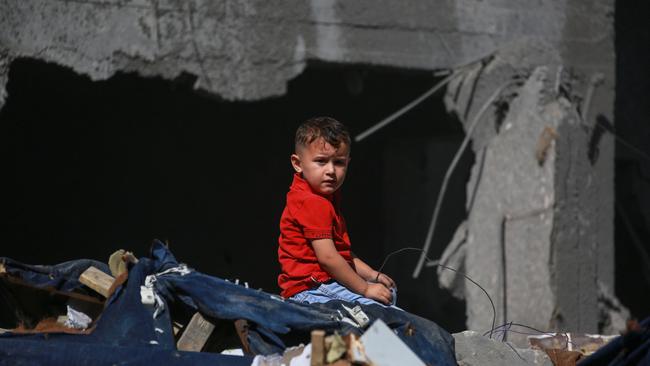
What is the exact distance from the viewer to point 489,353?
398cm

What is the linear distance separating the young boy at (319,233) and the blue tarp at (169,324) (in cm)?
13

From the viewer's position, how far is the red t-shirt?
13.1 ft

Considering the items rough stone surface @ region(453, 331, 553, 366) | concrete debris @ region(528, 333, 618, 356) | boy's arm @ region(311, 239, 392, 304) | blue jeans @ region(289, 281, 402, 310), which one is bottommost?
concrete debris @ region(528, 333, 618, 356)

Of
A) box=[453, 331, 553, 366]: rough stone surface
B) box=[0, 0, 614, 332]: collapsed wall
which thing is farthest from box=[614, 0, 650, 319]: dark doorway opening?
box=[453, 331, 553, 366]: rough stone surface

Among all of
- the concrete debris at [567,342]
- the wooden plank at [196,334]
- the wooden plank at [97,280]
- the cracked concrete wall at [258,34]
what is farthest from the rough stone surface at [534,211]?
the wooden plank at [97,280]

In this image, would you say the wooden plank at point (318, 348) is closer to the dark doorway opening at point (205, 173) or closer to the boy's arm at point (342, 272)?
the boy's arm at point (342, 272)

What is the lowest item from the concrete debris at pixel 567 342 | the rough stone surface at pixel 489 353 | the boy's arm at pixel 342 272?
the concrete debris at pixel 567 342

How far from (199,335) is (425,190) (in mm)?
6189

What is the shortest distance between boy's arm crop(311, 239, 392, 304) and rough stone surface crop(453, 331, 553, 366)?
332 millimetres

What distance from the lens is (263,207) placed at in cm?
980

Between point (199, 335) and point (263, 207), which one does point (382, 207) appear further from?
point (199, 335)

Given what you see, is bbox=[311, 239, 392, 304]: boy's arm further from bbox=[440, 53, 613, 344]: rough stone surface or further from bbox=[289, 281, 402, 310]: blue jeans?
bbox=[440, 53, 613, 344]: rough stone surface

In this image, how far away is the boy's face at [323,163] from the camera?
4.03m

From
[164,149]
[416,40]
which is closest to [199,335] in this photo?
[416,40]
